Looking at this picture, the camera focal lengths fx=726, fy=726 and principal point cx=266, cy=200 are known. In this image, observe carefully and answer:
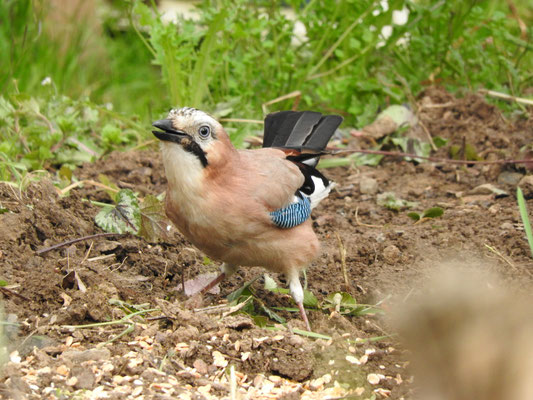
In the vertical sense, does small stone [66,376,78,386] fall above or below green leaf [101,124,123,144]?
above

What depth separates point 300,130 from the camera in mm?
4773

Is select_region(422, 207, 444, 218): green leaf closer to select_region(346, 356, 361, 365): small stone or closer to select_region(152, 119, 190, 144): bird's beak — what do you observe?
select_region(346, 356, 361, 365): small stone

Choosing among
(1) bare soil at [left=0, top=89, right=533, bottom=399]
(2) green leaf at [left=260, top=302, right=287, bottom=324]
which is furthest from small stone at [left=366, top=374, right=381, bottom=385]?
(2) green leaf at [left=260, top=302, right=287, bottom=324]

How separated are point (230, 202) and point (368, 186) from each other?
211cm

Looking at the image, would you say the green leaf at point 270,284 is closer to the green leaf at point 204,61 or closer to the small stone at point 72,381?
the small stone at point 72,381

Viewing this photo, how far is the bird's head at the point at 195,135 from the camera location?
349 cm

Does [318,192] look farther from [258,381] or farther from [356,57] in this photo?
[356,57]

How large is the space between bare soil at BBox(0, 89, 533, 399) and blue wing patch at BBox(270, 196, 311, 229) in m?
0.42

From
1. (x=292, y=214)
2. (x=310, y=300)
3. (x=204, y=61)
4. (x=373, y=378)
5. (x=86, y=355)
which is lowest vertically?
(x=310, y=300)

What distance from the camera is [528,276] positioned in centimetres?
379

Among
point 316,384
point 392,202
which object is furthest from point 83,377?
point 392,202

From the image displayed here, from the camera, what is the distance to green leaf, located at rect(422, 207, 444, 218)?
4.81m

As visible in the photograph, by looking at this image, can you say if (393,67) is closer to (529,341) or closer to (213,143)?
(213,143)

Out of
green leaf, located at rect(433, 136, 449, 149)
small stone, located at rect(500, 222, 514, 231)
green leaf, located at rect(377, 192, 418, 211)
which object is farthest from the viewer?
green leaf, located at rect(433, 136, 449, 149)
